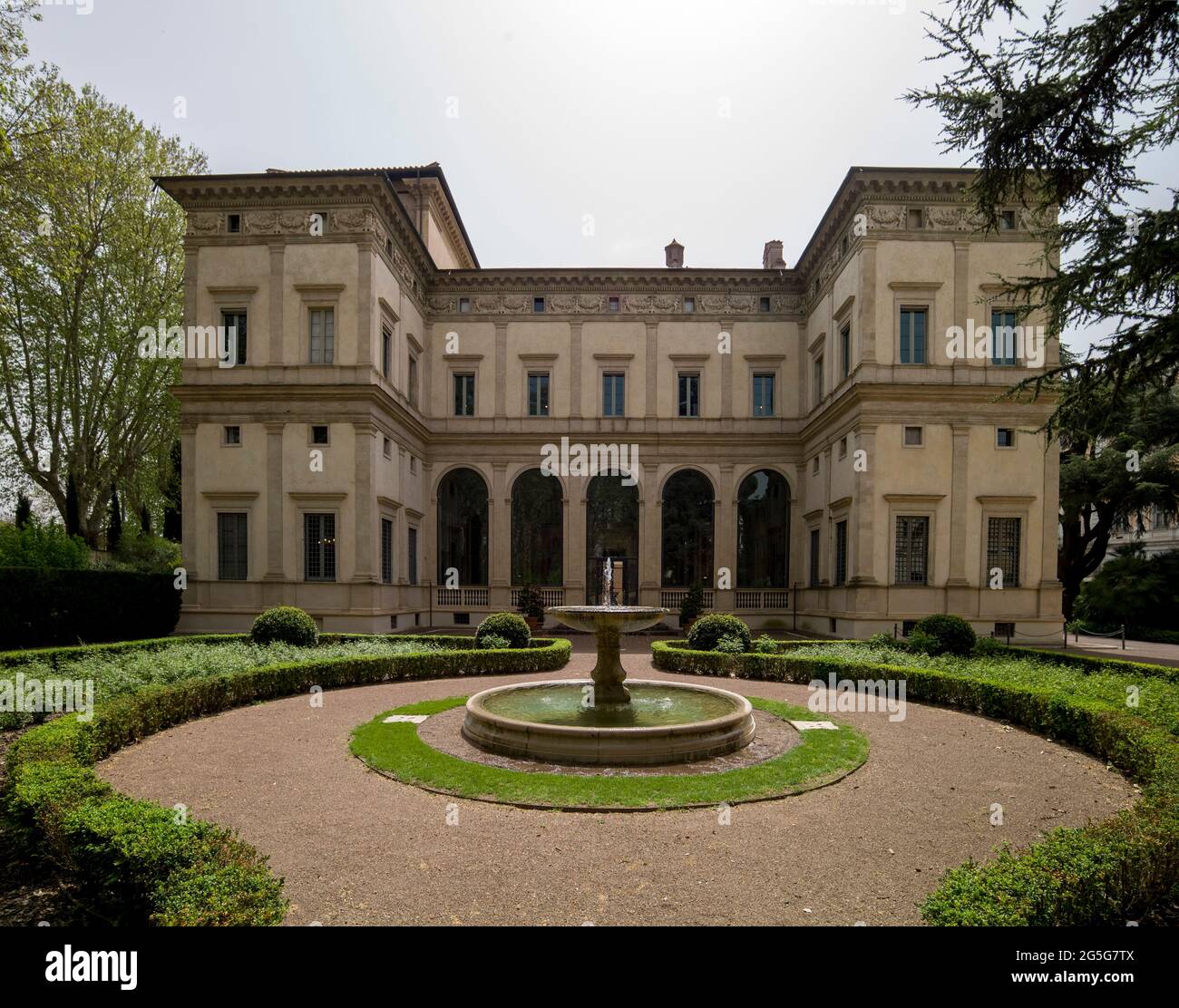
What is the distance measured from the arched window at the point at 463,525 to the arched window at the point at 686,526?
8366mm

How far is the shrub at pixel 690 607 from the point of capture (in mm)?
26234

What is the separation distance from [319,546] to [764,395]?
780 inches

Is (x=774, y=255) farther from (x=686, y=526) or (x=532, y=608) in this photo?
(x=532, y=608)

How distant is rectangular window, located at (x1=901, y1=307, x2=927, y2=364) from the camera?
23.7m

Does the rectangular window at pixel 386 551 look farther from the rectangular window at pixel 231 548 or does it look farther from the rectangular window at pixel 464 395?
the rectangular window at pixel 464 395

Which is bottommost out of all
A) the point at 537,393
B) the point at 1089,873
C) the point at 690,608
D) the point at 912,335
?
the point at 690,608

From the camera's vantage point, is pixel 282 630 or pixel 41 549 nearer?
pixel 282 630

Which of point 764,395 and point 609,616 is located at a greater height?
point 764,395

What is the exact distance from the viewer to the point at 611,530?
30688mm

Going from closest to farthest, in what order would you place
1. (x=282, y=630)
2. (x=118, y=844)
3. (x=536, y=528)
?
(x=118, y=844)
(x=282, y=630)
(x=536, y=528)

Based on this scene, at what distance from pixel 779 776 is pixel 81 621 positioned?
21.1 meters

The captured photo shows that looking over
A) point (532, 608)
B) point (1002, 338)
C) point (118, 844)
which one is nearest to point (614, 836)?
point (118, 844)

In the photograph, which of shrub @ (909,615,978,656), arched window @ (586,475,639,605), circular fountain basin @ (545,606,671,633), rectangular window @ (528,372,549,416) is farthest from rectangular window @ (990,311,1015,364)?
circular fountain basin @ (545,606,671,633)
